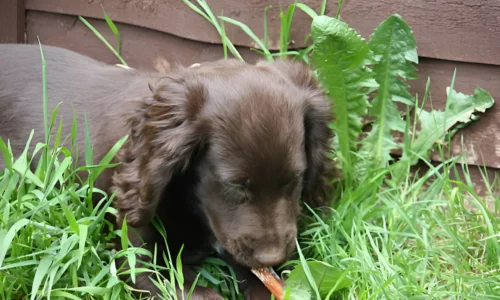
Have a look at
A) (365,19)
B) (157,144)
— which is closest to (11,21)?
(365,19)

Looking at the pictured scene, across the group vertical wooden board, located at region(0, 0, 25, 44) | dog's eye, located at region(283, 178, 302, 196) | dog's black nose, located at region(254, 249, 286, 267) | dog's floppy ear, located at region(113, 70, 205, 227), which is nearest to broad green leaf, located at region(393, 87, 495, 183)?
dog's eye, located at region(283, 178, 302, 196)

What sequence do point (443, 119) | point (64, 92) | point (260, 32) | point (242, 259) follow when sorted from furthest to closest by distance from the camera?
point (260, 32) → point (443, 119) → point (64, 92) → point (242, 259)

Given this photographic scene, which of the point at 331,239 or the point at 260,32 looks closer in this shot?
the point at 331,239

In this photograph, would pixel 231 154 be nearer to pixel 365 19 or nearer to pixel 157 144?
pixel 157 144

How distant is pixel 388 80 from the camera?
330 cm

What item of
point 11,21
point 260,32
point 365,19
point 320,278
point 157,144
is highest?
point 365,19

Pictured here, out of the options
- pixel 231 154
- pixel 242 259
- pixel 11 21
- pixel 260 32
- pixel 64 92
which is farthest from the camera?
pixel 11 21

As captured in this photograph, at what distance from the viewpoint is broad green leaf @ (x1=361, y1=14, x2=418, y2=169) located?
10.6 ft

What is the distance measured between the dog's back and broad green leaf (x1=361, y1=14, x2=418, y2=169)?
1072mm

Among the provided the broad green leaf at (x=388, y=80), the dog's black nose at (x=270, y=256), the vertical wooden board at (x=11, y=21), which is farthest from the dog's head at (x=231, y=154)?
the vertical wooden board at (x=11, y=21)

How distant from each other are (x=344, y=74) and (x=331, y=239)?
2.55ft

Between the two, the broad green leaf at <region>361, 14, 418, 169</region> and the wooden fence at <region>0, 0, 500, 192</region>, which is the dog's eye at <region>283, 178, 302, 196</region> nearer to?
the broad green leaf at <region>361, 14, 418, 169</region>

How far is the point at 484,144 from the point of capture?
131 inches

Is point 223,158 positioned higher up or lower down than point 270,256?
higher up
